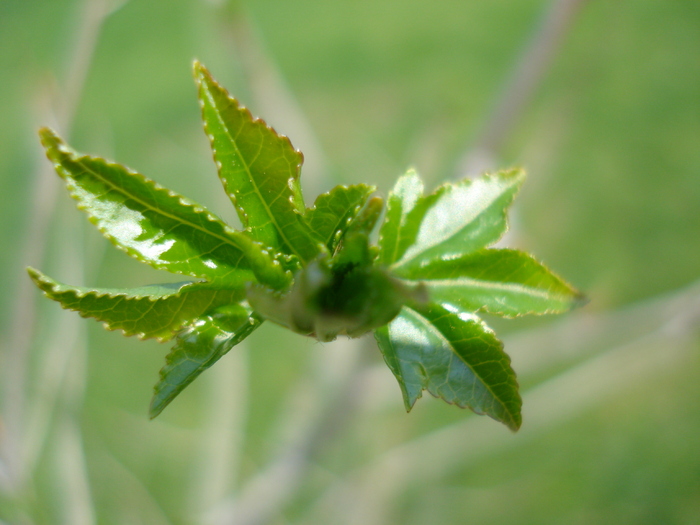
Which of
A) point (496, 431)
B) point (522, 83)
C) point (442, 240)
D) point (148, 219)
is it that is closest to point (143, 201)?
point (148, 219)

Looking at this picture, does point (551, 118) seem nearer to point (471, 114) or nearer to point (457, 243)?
point (471, 114)

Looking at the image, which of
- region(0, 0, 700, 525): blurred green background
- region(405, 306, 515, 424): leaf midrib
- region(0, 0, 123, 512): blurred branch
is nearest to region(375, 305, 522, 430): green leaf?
region(405, 306, 515, 424): leaf midrib

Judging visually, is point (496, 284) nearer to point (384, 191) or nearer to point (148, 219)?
point (148, 219)

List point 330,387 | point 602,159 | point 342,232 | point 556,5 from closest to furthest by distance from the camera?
point 342,232, point 556,5, point 330,387, point 602,159

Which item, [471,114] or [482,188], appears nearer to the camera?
[482,188]

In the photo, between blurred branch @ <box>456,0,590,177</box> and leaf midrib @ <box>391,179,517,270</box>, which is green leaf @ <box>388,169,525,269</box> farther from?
blurred branch @ <box>456,0,590,177</box>

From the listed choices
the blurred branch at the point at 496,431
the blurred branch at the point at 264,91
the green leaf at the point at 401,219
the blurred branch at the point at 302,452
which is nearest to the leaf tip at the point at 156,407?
the green leaf at the point at 401,219

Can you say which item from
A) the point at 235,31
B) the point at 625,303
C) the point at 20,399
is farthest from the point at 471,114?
the point at 20,399
